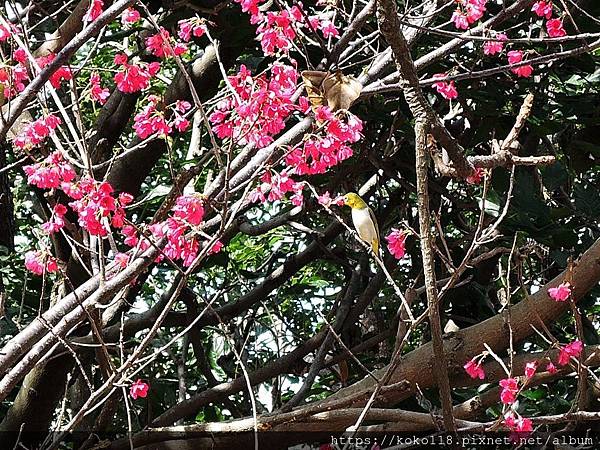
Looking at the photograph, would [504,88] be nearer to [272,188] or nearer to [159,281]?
[272,188]

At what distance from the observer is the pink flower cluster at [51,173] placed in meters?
2.01

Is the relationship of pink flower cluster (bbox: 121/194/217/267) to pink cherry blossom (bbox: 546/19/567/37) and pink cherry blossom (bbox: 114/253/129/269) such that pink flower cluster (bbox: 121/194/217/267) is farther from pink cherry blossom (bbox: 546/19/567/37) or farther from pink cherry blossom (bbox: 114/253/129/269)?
pink cherry blossom (bbox: 546/19/567/37)

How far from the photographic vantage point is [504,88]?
9.30ft

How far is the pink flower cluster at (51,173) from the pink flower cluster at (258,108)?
39cm

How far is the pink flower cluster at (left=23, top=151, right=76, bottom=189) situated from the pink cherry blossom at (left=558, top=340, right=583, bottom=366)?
1.33 meters

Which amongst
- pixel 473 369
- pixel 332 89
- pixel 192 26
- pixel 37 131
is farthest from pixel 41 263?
pixel 473 369

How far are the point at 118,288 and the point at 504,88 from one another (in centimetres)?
151

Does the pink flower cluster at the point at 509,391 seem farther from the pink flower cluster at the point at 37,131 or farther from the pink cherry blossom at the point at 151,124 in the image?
the pink flower cluster at the point at 37,131

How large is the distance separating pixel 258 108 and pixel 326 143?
18 centimetres

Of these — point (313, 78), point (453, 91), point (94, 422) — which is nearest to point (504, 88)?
point (453, 91)

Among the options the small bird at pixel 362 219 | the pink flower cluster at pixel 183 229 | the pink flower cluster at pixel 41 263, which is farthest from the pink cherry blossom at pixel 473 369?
the pink flower cluster at pixel 41 263

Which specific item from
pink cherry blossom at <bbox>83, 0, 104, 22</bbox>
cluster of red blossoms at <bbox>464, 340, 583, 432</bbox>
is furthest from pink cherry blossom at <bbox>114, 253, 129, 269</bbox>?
cluster of red blossoms at <bbox>464, 340, 583, 432</bbox>

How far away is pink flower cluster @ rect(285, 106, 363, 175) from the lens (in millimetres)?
1870

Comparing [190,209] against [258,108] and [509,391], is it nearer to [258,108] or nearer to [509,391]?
[258,108]
